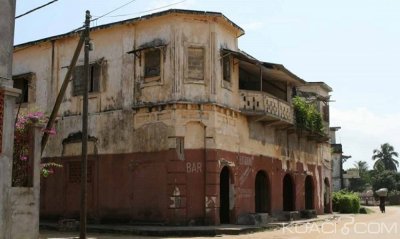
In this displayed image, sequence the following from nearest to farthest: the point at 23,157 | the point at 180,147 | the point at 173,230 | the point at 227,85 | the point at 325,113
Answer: the point at 23,157 < the point at 173,230 < the point at 180,147 < the point at 227,85 < the point at 325,113

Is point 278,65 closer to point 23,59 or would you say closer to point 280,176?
point 280,176

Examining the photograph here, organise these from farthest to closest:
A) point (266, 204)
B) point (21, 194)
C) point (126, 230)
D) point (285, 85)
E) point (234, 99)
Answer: point (285, 85), point (266, 204), point (234, 99), point (126, 230), point (21, 194)

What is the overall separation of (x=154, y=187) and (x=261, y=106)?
6282 mm

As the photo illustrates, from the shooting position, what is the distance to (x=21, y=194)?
12602mm

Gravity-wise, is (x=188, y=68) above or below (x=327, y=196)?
above

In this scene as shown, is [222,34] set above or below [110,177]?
above

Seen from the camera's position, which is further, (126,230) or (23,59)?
(23,59)

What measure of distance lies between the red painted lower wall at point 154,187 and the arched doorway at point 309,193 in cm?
856

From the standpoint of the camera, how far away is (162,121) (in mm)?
21172

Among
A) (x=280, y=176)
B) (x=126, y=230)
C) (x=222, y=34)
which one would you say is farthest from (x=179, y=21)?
(x=280, y=176)

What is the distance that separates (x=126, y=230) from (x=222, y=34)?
9105 millimetres

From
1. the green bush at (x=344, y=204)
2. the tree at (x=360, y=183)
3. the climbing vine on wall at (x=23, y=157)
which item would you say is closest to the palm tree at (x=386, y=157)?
the tree at (x=360, y=183)

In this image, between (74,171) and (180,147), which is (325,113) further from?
(74,171)

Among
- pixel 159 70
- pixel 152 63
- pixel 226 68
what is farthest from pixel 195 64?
pixel 152 63
